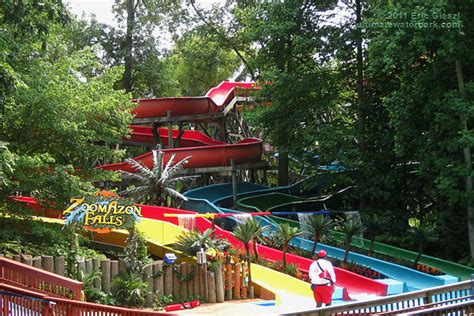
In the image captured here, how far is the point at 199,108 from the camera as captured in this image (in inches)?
1252

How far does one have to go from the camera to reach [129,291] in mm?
13562

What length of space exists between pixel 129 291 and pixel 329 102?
16.2 metres

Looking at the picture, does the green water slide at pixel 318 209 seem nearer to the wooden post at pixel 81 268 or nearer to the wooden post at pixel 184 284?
the wooden post at pixel 184 284

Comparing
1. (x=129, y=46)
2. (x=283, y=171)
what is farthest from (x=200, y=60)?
(x=283, y=171)

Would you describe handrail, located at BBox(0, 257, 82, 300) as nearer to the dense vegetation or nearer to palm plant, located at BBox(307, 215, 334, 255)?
the dense vegetation

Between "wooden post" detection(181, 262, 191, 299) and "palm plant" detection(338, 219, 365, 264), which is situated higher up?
"palm plant" detection(338, 219, 365, 264)

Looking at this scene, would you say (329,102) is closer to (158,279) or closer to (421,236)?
(421,236)

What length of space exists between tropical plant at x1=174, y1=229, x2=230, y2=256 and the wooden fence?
72 centimetres

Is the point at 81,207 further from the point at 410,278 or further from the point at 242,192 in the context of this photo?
the point at 242,192

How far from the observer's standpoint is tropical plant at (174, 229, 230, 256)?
15.6 m

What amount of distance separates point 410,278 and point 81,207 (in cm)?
974

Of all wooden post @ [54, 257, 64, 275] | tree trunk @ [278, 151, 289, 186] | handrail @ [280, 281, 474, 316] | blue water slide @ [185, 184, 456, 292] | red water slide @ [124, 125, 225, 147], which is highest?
red water slide @ [124, 125, 225, 147]

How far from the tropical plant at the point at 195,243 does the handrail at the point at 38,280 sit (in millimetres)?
5423

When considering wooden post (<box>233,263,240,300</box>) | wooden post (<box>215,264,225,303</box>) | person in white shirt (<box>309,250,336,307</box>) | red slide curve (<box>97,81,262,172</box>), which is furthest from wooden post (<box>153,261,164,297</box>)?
red slide curve (<box>97,81,262,172</box>)
